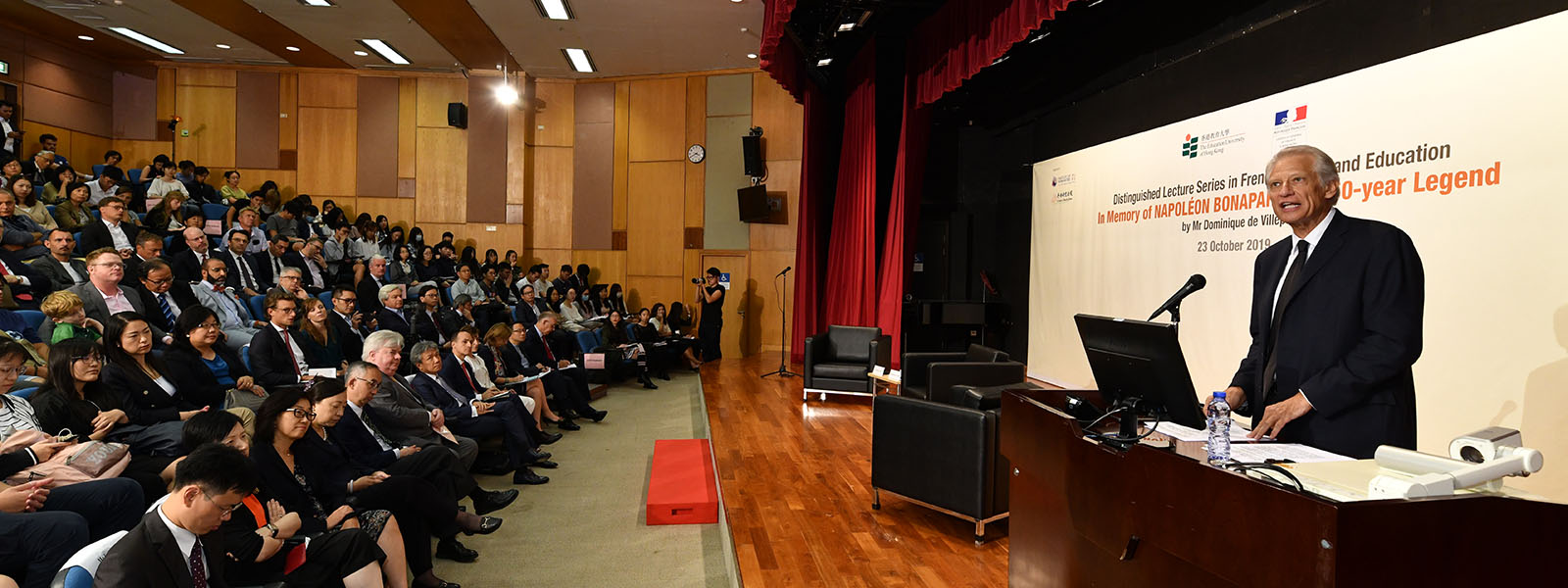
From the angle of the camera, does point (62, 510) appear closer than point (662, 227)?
Yes

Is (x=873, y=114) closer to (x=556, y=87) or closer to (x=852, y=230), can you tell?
(x=852, y=230)

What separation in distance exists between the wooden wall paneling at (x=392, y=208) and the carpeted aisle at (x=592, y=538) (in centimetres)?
665

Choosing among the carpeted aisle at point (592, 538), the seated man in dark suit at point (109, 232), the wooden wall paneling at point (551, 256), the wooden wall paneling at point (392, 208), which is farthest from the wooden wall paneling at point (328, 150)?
the carpeted aisle at point (592, 538)

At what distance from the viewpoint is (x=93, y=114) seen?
10977mm

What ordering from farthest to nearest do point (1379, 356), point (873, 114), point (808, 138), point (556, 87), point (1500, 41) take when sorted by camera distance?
point (556, 87) → point (808, 138) → point (873, 114) → point (1500, 41) → point (1379, 356)

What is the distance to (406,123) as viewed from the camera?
11.6 m

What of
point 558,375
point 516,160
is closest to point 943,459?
point 558,375

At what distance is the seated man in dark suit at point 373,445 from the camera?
3678mm

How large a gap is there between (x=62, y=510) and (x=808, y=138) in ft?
26.4

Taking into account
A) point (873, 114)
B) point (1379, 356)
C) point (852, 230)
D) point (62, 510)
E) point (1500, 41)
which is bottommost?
point (62, 510)

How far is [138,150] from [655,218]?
6.77m

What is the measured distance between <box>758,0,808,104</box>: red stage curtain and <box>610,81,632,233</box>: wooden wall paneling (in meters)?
2.80

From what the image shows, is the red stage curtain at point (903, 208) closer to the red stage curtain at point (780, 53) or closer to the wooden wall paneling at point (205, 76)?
the red stage curtain at point (780, 53)

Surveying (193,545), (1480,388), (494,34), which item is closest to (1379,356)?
(1480,388)
